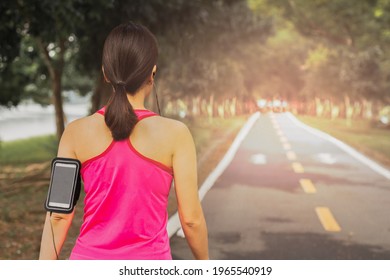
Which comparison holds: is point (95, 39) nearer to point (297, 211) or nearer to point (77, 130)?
point (297, 211)

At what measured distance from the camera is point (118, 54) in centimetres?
226

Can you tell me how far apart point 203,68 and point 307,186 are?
17.9 m

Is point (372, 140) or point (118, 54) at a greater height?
point (118, 54)

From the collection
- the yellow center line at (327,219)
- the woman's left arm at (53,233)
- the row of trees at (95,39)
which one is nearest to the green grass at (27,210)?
the yellow center line at (327,219)

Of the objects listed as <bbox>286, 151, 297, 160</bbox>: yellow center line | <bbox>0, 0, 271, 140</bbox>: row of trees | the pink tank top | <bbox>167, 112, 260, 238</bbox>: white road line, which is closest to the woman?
the pink tank top

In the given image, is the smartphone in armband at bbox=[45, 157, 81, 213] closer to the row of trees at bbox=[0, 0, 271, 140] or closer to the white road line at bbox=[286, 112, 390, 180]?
the row of trees at bbox=[0, 0, 271, 140]

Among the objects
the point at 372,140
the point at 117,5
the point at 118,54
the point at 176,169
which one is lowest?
the point at 372,140

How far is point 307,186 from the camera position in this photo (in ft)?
35.0

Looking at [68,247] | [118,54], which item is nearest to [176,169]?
[118,54]

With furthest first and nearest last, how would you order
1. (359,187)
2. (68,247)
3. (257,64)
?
(257,64) → (359,187) → (68,247)

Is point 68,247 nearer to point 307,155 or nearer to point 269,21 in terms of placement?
point 307,155

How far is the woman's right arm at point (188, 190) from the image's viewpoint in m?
2.21

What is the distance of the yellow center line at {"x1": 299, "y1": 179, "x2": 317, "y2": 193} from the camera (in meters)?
10.3
